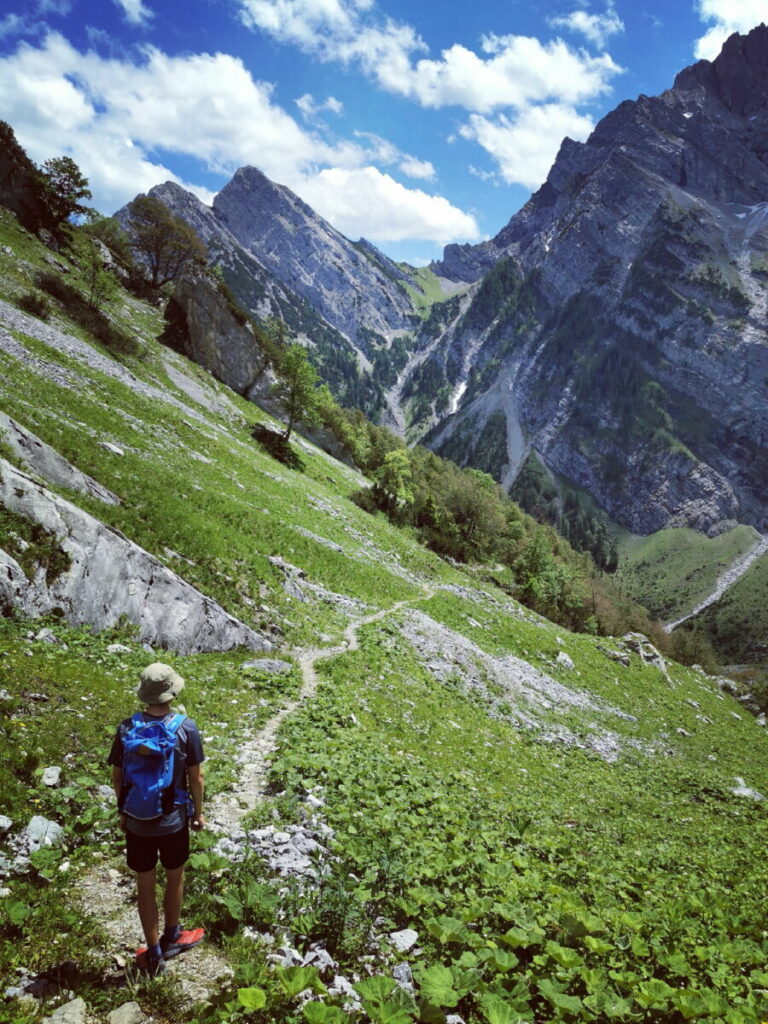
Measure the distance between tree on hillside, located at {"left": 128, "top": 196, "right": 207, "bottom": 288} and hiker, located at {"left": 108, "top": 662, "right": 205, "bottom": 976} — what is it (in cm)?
8967

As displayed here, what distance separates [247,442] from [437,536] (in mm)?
38011

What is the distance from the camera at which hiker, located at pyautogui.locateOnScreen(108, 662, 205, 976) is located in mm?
6008

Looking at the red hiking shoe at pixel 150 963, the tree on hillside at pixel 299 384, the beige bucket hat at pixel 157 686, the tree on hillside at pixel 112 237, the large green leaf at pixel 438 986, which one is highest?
the tree on hillside at pixel 112 237

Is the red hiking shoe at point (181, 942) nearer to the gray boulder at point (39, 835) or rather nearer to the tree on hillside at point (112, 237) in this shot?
the gray boulder at point (39, 835)

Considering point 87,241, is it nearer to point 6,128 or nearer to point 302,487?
point 6,128

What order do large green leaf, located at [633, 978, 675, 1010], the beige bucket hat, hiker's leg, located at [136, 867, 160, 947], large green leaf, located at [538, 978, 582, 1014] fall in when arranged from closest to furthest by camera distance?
large green leaf, located at [538, 978, 582, 1014], large green leaf, located at [633, 978, 675, 1010], hiker's leg, located at [136, 867, 160, 947], the beige bucket hat

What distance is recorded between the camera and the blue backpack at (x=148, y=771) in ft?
19.8

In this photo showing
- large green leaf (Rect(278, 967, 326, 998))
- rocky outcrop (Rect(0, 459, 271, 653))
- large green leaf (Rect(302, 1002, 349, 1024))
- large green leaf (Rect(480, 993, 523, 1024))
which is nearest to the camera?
large green leaf (Rect(302, 1002, 349, 1024))

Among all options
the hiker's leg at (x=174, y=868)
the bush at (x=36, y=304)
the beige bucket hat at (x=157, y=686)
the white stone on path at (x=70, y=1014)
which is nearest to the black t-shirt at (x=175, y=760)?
the hiker's leg at (x=174, y=868)

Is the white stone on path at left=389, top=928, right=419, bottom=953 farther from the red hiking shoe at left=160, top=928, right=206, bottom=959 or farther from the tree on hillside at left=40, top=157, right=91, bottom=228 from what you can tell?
the tree on hillside at left=40, top=157, right=91, bottom=228

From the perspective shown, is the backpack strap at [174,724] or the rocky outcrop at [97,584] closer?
the backpack strap at [174,724]

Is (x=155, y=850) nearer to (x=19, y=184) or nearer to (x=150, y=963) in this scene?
(x=150, y=963)

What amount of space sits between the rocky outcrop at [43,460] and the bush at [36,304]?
118 feet

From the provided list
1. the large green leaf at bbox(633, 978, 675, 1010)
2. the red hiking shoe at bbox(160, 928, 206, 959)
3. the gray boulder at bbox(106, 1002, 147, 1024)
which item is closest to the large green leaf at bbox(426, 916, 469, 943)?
the large green leaf at bbox(633, 978, 675, 1010)
